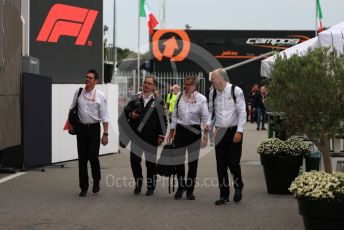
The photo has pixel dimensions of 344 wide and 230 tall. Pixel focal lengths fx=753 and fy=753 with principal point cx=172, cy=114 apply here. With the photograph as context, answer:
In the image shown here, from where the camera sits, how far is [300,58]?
7.78m

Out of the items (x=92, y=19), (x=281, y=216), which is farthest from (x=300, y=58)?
(x=92, y=19)

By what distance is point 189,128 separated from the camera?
36.1 feet

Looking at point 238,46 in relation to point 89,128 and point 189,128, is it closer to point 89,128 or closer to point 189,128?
point 189,128

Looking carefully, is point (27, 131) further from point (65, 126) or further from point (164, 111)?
point (164, 111)

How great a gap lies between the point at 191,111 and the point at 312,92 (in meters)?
3.66

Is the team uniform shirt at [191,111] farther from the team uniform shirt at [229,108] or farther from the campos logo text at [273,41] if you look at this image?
the campos logo text at [273,41]

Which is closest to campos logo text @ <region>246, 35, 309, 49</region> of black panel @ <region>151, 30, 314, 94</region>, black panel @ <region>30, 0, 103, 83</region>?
black panel @ <region>151, 30, 314, 94</region>

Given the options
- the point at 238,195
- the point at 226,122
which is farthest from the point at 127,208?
the point at 226,122

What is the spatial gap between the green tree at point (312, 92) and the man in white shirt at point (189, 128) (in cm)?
308

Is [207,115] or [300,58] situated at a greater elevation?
[300,58]

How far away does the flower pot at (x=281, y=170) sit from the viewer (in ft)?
36.3

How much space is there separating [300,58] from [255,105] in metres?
25.1

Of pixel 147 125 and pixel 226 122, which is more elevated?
pixel 226 122

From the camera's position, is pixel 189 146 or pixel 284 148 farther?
pixel 284 148
